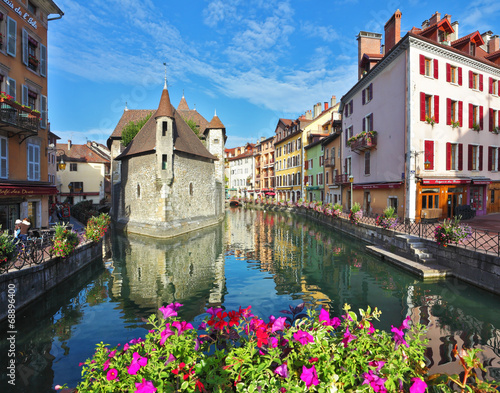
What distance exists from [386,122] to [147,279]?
19.6 m

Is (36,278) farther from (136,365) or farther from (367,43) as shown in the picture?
(367,43)

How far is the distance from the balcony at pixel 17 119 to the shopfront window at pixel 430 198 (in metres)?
22.3

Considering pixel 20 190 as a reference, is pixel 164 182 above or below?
above

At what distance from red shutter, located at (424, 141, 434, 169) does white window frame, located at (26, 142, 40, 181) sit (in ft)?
75.3

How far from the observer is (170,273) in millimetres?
12992

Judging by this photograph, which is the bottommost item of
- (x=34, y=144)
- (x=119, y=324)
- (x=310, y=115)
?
(x=119, y=324)

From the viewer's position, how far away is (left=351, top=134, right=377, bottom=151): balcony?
22.9 meters

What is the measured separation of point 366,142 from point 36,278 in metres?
22.3

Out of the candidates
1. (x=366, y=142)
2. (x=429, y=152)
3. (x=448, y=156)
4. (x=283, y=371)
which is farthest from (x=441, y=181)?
(x=283, y=371)

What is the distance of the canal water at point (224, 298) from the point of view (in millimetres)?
6438

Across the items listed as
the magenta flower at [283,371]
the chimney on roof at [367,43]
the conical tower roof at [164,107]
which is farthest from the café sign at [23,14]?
the chimney on roof at [367,43]

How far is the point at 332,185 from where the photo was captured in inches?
1329

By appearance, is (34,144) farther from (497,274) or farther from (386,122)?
(386,122)

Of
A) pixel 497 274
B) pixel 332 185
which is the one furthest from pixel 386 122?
pixel 497 274
